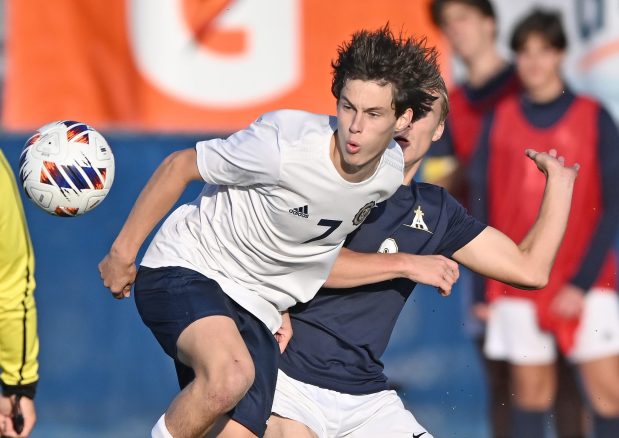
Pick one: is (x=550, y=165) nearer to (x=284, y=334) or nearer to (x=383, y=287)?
(x=383, y=287)

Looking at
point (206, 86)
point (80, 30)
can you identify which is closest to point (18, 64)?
point (80, 30)

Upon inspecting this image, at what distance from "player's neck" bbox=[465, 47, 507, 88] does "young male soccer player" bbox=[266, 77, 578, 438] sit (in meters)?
3.07

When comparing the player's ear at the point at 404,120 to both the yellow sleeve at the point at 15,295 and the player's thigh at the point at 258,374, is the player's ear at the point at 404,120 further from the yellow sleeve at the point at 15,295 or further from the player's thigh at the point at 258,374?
the yellow sleeve at the point at 15,295

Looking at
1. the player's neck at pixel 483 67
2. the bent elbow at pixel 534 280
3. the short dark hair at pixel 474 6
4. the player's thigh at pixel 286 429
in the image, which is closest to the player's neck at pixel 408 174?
the bent elbow at pixel 534 280

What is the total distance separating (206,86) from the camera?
873cm

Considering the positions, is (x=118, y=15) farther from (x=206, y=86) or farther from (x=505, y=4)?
(x=505, y=4)

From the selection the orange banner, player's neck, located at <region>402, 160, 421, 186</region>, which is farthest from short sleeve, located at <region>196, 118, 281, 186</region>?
the orange banner

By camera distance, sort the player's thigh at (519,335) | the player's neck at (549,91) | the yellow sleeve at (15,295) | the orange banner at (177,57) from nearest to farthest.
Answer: the yellow sleeve at (15,295) → the player's thigh at (519,335) → the player's neck at (549,91) → the orange banner at (177,57)

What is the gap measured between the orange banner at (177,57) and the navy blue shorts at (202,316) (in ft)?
12.3

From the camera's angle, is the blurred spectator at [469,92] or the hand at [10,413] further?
the blurred spectator at [469,92]

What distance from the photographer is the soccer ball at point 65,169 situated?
5.17 m

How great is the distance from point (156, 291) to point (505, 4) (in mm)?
4456

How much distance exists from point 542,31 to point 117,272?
4.22 metres

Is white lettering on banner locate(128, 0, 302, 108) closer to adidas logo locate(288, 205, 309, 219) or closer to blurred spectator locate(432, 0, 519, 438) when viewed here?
blurred spectator locate(432, 0, 519, 438)
